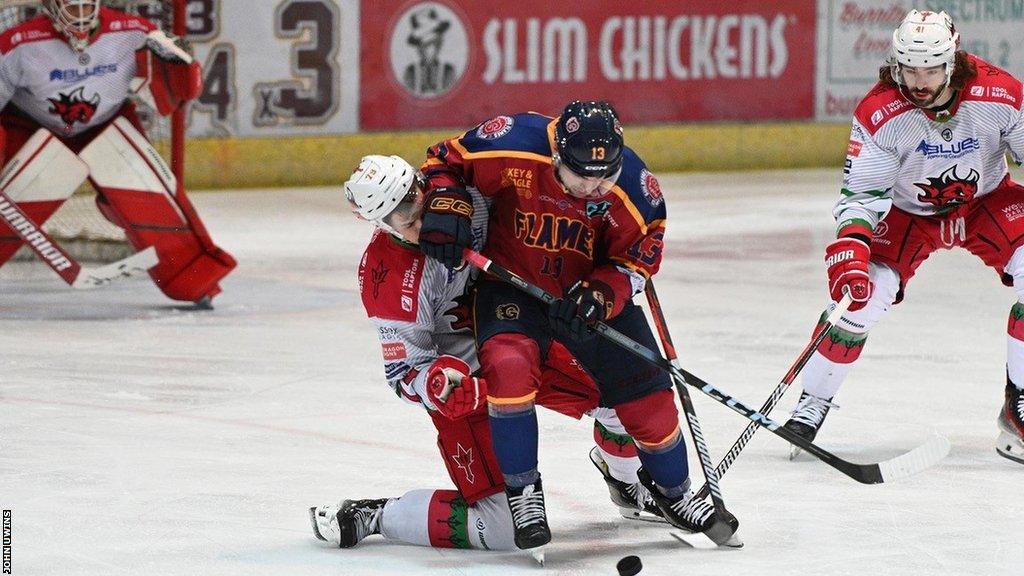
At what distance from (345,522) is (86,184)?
3.39 metres

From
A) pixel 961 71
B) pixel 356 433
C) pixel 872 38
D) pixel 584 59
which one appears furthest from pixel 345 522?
pixel 872 38

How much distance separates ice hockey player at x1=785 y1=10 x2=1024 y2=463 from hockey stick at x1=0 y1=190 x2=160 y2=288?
2805 mm

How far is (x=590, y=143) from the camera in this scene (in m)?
3.14

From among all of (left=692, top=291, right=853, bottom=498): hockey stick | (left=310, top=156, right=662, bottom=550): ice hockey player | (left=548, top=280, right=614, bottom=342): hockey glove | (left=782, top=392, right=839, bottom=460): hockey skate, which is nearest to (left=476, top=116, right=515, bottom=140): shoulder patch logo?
(left=310, top=156, right=662, bottom=550): ice hockey player

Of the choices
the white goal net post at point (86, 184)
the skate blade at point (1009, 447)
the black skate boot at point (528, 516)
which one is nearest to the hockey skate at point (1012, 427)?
the skate blade at point (1009, 447)

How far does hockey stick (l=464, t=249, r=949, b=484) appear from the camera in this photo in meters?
3.29

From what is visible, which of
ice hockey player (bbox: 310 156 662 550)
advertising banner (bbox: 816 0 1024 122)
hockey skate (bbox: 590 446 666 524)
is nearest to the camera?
ice hockey player (bbox: 310 156 662 550)

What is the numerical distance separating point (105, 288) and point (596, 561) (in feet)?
12.9

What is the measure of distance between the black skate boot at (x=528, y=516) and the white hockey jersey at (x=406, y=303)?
24cm

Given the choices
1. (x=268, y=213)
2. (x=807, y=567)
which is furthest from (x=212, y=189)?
(x=807, y=567)

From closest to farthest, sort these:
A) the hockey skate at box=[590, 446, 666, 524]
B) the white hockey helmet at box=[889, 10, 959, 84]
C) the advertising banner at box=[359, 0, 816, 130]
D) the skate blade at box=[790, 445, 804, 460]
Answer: the hockey skate at box=[590, 446, 666, 524] < the white hockey helmet at box=[889, 10, 959, 84] < the skate blade at box=[790, 445, 804, 460] < the advertising banner at box=[359, 0, 816, 130]

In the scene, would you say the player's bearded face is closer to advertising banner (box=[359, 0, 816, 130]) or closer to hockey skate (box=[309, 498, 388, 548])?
hockey skate (box=[309, 498, 388, 548])

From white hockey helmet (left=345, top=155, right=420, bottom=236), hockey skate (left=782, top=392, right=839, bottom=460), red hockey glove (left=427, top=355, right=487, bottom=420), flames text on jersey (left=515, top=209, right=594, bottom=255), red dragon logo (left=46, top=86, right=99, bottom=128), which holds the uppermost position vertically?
white hockey helmet (left=345, top=155, right=420, bottom=236)

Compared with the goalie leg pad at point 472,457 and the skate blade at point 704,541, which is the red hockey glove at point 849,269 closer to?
the skate blade at point 704,541
